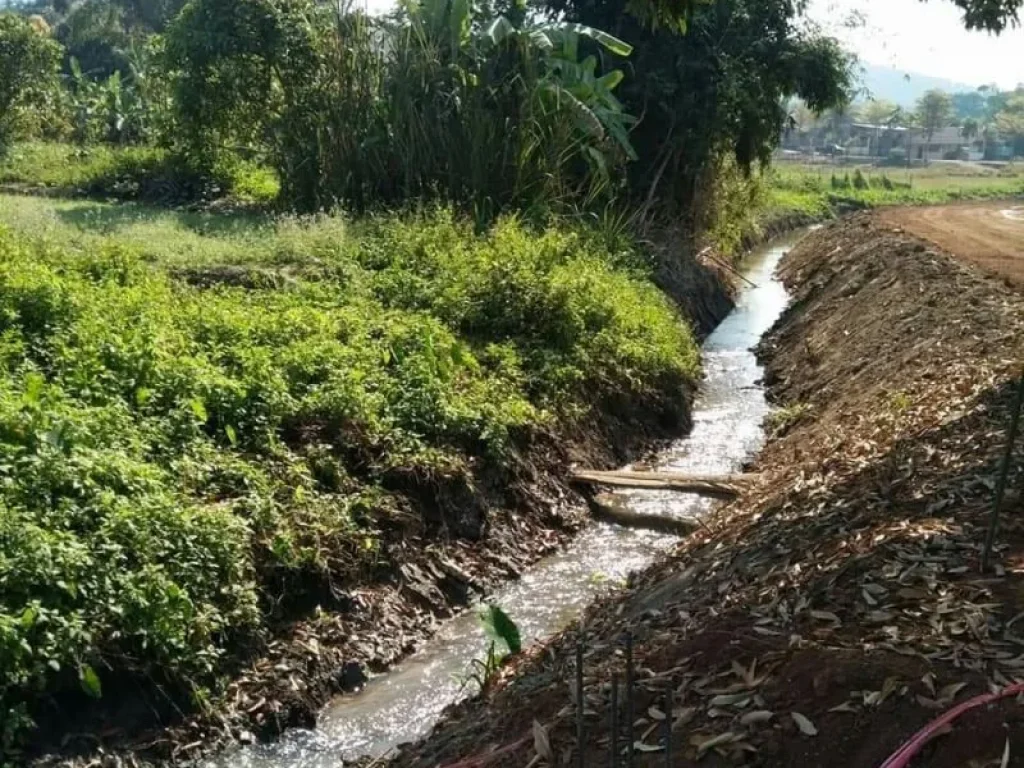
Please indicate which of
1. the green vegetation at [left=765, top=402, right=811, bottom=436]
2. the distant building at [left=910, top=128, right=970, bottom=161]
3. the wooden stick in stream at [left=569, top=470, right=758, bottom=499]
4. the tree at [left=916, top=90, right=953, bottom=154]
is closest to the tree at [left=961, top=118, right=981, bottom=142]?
the distant building at [left=910, top=128, right=970, bottom=161]

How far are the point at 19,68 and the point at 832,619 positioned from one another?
85.0ft

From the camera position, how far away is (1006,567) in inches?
179

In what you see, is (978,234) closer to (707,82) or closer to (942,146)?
(707,82)

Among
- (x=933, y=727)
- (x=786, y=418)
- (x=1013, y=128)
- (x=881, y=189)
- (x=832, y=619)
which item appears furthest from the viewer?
(x=1013, y=128)

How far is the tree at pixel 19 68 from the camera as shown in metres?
25.3

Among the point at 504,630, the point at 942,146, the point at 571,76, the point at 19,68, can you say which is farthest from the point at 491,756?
the point at 942,146

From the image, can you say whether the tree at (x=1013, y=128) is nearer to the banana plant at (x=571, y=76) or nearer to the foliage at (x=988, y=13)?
the banana plant at (x=571, y=76)

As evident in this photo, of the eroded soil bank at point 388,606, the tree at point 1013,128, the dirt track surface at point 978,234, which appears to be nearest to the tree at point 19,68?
the eroded soil bank at point 388,606

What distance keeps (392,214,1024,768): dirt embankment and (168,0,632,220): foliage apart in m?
8.32

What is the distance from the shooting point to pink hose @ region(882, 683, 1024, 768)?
11.0 feet

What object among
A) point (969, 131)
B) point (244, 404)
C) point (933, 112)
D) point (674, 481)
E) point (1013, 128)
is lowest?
point (674, 481)

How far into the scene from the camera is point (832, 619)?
4.47 metres

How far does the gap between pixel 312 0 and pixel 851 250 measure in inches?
454

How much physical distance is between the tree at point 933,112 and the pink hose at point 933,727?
106 m
